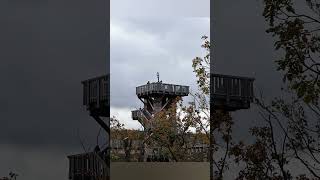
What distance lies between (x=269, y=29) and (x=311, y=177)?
3.62 feet

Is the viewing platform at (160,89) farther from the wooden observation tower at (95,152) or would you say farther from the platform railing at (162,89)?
the wooden observation tower at (95,152)

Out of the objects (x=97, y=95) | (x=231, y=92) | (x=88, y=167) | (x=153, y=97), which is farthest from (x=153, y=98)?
(x=88, y=167)

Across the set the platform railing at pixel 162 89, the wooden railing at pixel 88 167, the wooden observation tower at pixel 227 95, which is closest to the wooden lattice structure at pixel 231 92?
the wooden observation tower at pixel 227 95

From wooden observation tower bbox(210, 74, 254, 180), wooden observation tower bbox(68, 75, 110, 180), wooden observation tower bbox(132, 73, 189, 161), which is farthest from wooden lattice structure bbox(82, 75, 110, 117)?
wooden observation tower bbox(210, 74, 254, 180)

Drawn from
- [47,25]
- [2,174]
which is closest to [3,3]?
[47,25]

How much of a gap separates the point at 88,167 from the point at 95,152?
124mm

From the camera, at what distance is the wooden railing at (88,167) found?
11.7 ft

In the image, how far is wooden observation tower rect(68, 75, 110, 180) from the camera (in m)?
3.58

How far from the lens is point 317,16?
143 inches

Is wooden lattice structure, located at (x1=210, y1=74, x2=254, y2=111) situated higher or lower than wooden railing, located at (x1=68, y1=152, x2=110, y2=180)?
higher

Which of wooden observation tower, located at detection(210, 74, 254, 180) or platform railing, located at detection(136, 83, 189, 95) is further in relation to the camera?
platform railing, located at detection(136, 83, 189, 95)

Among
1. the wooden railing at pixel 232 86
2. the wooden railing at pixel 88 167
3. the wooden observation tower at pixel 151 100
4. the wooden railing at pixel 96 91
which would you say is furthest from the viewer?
the wooden observation tower at pixel 151 100

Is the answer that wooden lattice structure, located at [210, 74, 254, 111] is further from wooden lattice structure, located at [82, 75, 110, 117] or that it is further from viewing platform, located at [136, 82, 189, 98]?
wooden lattice structure, located at [82, 75, 110, 117]

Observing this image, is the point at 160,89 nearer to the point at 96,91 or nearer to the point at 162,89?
the point at 162,89
